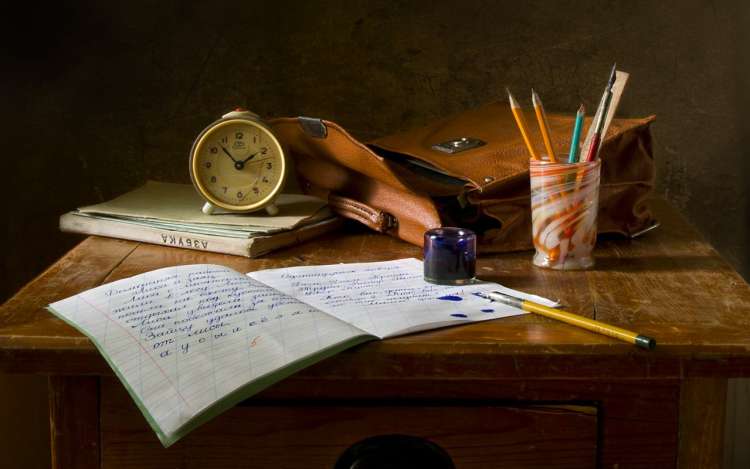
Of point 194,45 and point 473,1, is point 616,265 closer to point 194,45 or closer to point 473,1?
point 473,1

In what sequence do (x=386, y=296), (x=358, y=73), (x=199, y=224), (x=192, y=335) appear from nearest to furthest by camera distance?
(x=192, y=335) < (x=386, y=296) < (x=199, y=224) < (x=358, y=73)

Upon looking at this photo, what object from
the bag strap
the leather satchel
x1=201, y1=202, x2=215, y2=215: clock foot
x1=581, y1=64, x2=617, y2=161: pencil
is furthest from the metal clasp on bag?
x1=201, y1=202, x2=215, y2=215: clock foot

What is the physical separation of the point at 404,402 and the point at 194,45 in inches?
41.1

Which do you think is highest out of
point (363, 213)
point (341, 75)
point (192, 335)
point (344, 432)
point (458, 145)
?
point (341, 75)

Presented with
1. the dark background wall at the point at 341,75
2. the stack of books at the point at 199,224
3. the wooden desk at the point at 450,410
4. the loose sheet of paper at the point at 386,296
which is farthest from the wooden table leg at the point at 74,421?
the dark background wall at the point at 341,75

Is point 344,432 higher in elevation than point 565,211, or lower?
lower

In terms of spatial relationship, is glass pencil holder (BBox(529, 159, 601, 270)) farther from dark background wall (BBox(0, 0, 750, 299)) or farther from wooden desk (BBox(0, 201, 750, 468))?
dark background wall (BBox(0, 0, 750, 299))

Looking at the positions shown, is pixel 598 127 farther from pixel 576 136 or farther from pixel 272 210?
pixel 272 210

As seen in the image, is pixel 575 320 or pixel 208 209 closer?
pixel 575 320

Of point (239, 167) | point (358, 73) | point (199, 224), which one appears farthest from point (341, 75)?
point (199, 224)

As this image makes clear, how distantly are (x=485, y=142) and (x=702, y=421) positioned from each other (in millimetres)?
582

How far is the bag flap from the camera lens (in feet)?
4.09

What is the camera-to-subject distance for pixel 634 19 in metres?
1.68

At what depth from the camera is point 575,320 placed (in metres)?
0.91
